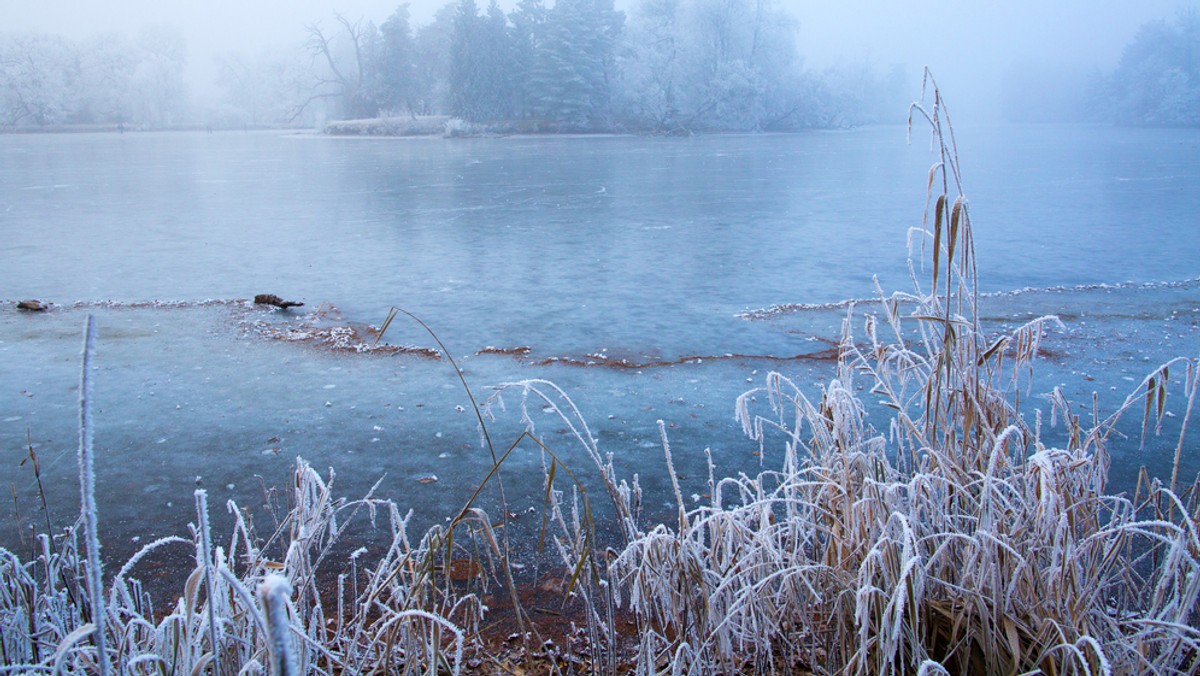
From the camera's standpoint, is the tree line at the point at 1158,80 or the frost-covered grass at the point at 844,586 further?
the tree line at the point at 1158,80

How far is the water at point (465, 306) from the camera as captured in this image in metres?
4.03

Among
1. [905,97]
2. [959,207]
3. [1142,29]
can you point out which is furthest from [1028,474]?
[905,97]

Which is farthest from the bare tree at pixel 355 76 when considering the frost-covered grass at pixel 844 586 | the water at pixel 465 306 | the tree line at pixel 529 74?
the frost-covered grass at pixel 844 586

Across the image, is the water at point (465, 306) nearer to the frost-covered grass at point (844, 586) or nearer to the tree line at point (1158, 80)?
the frost-covered grass at point (844, 586)

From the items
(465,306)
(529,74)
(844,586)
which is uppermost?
(529,74)

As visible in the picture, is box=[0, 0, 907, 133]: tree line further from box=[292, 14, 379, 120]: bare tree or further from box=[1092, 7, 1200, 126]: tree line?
box=[1092, 7, 1200, 126]: tree line

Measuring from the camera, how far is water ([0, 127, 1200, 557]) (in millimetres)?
4031

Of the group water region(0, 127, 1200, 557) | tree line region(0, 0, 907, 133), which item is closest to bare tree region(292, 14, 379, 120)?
tree line region(0, 0, 907, 133)

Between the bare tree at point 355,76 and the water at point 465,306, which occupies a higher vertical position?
the bare tree at point 355,76

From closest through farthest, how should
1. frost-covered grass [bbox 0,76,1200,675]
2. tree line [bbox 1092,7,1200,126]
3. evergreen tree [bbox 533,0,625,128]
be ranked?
frost-covered grass [bbox 0,76,1200,675] < evergreen tree [bbox 533,0,625,128] < tree line [bbox 1092,7,1200,126]

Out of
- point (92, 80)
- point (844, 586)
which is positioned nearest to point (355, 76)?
point (92, 80)

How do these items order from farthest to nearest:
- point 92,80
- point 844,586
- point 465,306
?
point 92,80, point 465,306, point 844,586

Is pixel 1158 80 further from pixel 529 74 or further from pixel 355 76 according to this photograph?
pixel 355 76

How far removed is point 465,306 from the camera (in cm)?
703
